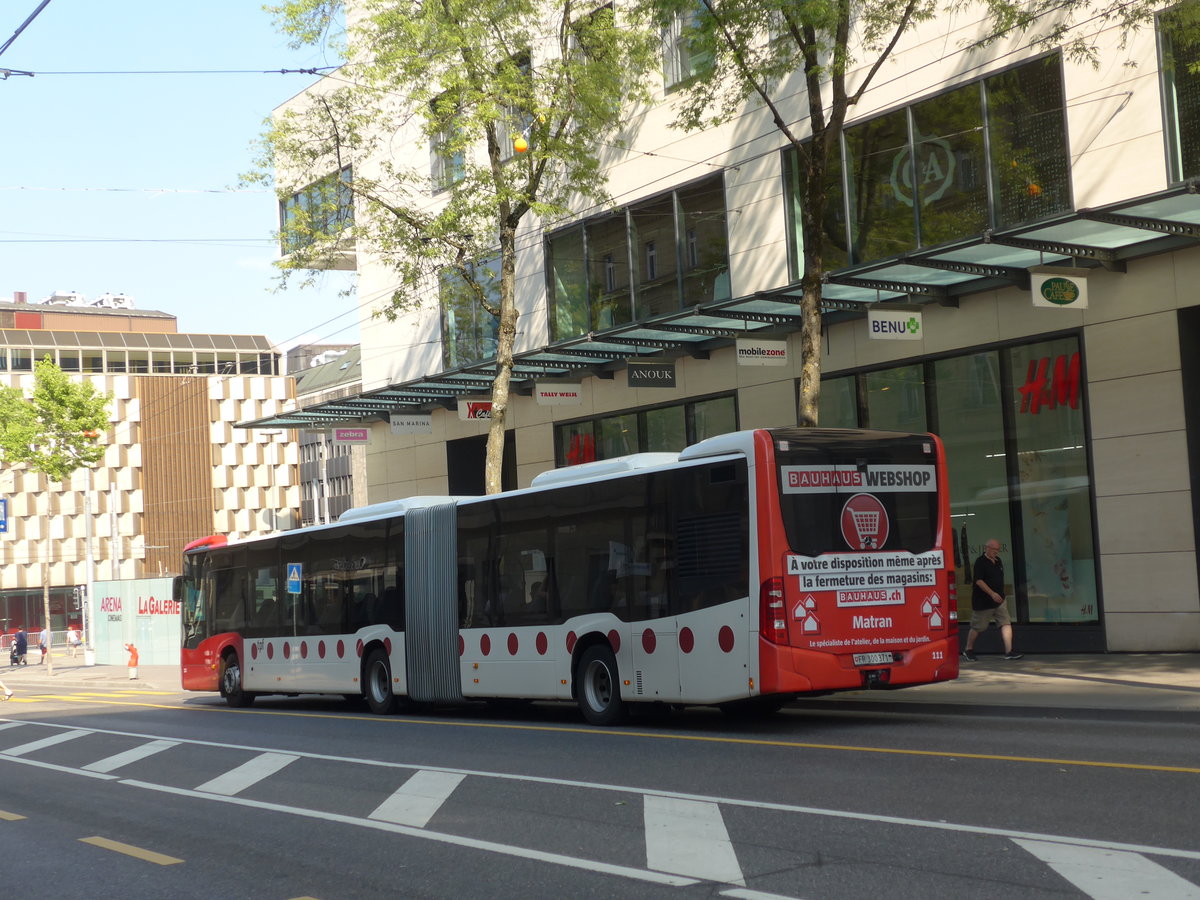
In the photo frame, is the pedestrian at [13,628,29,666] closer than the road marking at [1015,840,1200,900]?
No

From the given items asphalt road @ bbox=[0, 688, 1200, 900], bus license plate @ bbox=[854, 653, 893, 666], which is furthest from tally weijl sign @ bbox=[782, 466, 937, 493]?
asphalt road @ bbox=[0, 688, 1200, 900]

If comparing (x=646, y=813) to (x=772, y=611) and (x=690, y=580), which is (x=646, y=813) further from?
(x=690, y=580)

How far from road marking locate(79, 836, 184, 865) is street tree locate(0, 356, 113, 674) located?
1569 inches

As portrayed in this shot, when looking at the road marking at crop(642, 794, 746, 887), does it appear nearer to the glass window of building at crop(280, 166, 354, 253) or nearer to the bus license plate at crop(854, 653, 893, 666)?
the bus license plate at crop(854, 653, 893, 666)

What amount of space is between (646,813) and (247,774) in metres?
5.25

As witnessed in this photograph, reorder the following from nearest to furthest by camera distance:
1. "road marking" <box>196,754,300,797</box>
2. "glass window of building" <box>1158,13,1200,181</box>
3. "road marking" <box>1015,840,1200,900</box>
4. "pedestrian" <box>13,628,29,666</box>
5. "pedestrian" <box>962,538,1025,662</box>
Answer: "road marking" <box>1015,840,1200,900</box>, "road marking" <box>196,754,300,797</box>, "glass window of building" <box>1158,13,1200,181</box>, "pedestrian" <box>962,538,1025,662</box>, "pedestrian" <box>13,628,29,666</box>

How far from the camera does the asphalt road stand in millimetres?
6918

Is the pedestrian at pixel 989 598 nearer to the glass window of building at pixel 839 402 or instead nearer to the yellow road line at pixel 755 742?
the glass window of building at pixel 839 402

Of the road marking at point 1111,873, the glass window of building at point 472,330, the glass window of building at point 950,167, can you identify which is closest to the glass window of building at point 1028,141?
the glass window of building at point 950,167

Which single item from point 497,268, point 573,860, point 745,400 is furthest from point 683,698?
point 497,268

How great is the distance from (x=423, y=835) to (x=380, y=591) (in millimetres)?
11644

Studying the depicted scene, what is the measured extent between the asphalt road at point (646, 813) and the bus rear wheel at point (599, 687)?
0.24 metres

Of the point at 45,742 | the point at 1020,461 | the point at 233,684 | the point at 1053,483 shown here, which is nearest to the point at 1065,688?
the point at 1053,483

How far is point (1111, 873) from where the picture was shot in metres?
6.41
